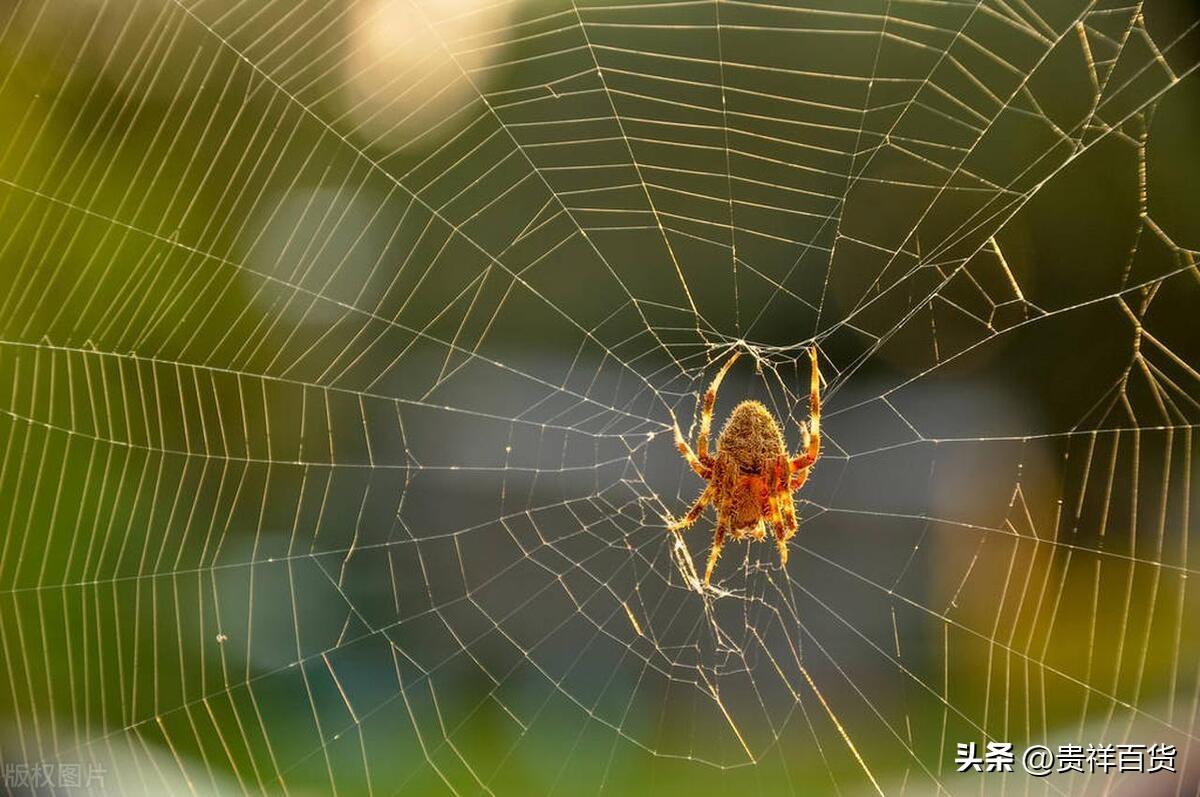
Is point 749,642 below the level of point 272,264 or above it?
below

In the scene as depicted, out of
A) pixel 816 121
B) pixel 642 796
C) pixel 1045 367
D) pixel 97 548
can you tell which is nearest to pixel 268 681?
pixel 97 548

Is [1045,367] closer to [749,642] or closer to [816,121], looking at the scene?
[816,121]

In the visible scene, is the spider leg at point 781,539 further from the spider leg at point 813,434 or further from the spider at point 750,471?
the spider leg at point 813,434

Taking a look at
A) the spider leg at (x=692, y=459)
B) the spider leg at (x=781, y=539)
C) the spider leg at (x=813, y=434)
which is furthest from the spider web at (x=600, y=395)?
the spider leg at (x=813, y=434)

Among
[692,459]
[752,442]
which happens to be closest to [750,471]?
[752,442]

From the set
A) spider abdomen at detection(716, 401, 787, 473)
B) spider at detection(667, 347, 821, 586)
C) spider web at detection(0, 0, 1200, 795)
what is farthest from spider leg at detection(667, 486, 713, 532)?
spider web at detection(0, 0, 1200, 795)
